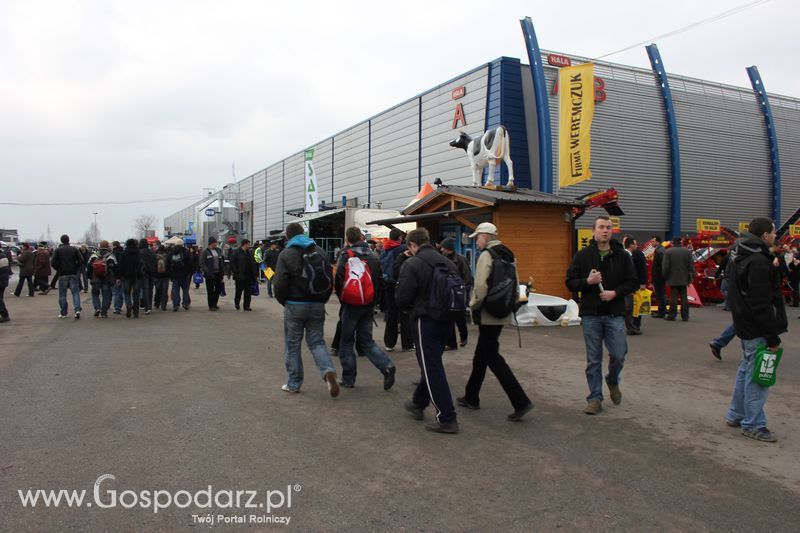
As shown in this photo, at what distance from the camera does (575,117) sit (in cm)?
1748

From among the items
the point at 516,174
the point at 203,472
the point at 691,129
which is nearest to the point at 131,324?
the point at 203,472

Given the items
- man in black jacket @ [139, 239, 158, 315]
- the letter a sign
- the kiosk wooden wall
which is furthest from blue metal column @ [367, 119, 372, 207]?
the kiosk wooden wall

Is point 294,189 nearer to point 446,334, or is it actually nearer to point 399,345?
point 399,345

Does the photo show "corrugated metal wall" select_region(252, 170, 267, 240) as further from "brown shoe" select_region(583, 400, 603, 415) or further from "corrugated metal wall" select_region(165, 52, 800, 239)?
"brown shoe" select_region(583, 400, 603, 415)

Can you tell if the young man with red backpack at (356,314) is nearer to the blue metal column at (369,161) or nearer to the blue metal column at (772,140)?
the blue metal column at (369,161)

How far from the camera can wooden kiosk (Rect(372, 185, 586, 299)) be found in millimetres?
11452

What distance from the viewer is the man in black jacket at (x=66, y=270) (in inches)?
468

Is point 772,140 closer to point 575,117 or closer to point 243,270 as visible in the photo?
point 575,117

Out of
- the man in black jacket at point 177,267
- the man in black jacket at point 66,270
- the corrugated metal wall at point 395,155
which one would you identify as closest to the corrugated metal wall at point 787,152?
the corrugated metal wall at point 395,155

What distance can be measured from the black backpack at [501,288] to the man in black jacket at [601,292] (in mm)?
650

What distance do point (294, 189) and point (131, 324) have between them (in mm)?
33304

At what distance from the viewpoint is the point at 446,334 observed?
4797 mm

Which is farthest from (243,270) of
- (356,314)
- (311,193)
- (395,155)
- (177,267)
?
(311,193)

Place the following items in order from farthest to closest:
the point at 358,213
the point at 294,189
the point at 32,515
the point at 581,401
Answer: the point at 294,189 < the point at 358,213 < the point at 581,401 < the point at 32,515
